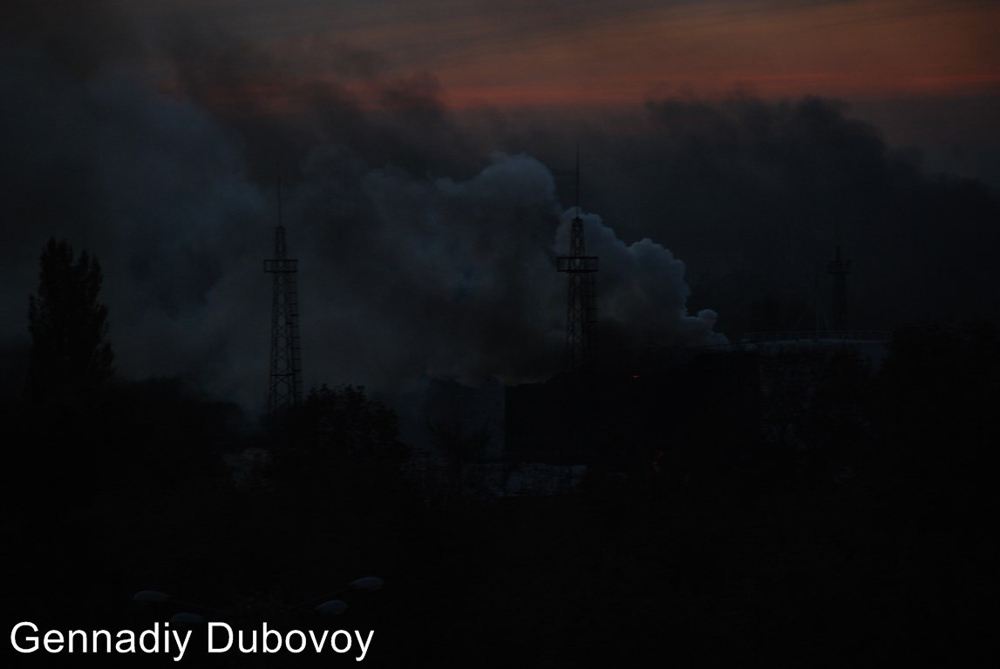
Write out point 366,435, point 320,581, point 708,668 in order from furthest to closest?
point 366,435 → point 320,581 → point 708,668

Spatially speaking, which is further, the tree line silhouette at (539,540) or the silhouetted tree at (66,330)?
the silhouetted tree at (66,330)

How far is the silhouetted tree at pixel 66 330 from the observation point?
39938 millimetres

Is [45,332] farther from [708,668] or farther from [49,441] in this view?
[708,668]

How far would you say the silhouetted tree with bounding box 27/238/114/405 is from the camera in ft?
131

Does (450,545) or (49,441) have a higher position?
(49,441)

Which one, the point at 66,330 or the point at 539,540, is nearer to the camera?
the point at 539,540

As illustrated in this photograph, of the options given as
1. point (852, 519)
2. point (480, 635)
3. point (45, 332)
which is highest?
point (45, 332)

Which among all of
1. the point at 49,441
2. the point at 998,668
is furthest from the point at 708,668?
the point at 49,441

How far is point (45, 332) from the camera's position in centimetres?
4112

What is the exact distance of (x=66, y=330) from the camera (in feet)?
135

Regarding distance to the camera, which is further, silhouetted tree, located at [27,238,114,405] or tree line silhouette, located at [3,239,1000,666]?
silhouetted tree, located at [27,238,114,405]

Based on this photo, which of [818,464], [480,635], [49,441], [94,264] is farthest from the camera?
[94,264]

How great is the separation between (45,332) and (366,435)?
15607 millimetres

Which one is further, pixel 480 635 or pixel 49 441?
pixel 49 441
